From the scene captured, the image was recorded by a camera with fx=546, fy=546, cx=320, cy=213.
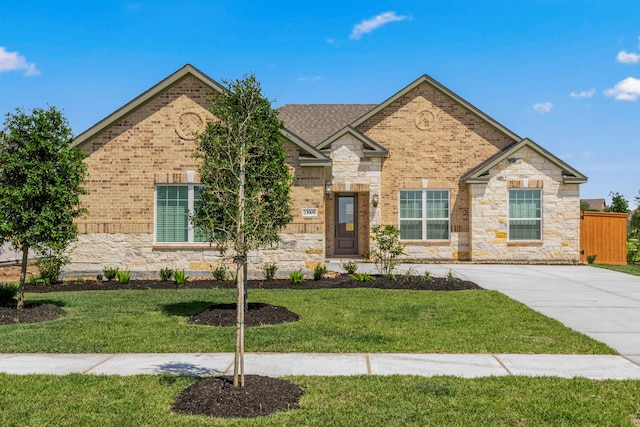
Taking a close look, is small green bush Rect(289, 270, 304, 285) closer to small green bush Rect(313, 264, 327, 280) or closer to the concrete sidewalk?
small green bush Rect(313, 264, 327, 280)

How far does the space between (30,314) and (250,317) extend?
13.5ft

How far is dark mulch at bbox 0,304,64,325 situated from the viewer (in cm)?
971

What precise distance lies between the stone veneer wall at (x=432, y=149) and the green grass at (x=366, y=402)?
15.9 meters

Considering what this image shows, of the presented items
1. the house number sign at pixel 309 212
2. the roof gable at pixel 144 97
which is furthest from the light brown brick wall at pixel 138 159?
the house number sign at pixel 309 212

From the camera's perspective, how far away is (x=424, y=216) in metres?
21.8

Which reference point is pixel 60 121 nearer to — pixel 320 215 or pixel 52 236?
pixel 52 236

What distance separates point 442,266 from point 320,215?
5.95m

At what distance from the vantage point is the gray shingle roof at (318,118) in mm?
23516

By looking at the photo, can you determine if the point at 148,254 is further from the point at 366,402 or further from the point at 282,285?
the point at 366,402

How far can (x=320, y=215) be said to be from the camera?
16.3 meters

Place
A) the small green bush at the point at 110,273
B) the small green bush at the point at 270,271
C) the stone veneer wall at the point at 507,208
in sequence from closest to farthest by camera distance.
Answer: the small green bush at the point at 270,271
the small green bush at the point at 110,273
the stone veneer wall at the point at 507,208

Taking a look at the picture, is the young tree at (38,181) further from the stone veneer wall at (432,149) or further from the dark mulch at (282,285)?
the stone veneer wall at (432,149)

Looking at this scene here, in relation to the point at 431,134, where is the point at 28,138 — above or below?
below

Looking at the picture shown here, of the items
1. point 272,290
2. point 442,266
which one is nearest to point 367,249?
point 442,266
